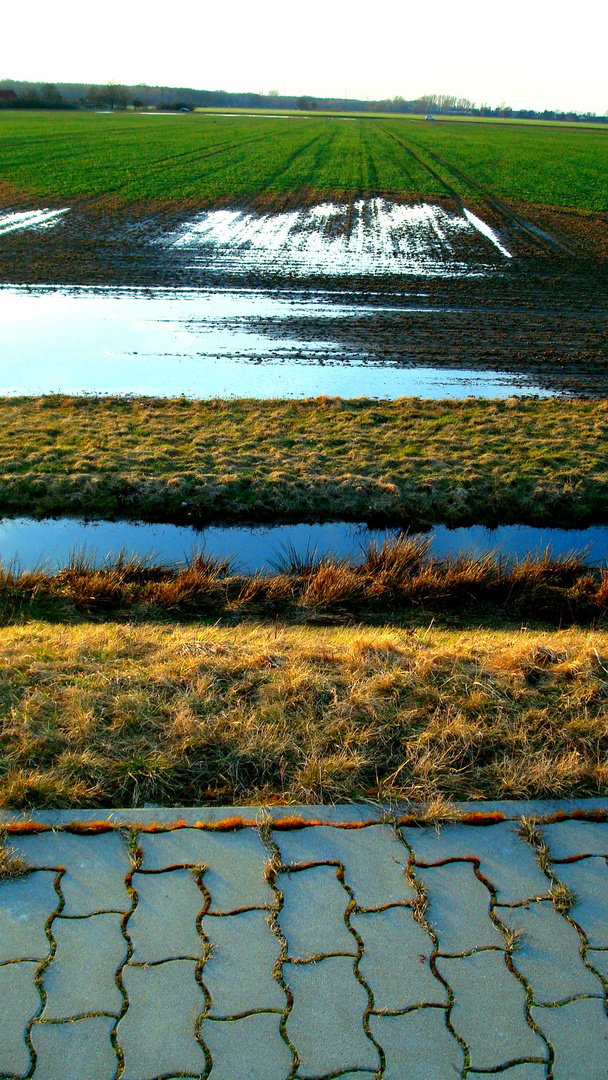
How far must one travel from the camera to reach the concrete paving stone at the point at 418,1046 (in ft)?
8.22

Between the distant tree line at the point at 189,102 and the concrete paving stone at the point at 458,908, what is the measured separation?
111 m

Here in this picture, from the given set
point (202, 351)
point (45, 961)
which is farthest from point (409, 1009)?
point (202, 351)

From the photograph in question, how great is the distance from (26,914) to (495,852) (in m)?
2.09

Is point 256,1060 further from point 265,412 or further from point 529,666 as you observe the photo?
point 265,412

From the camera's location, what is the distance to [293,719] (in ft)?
14.2

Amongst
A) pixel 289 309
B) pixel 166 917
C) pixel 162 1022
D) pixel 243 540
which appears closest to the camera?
pixel 162 1022

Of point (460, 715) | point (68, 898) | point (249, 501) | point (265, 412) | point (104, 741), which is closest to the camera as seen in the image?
point (68, 898)

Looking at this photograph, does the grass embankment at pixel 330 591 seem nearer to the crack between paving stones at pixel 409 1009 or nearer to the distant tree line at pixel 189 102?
the crack between paving stones at pixel 409 1009

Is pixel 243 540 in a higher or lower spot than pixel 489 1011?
lower

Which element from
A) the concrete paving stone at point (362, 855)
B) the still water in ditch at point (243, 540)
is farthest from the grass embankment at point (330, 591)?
the concrete paving stone at point (362, 855)

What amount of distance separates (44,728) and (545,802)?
2756mm

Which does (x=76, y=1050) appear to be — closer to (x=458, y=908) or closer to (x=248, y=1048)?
(x=248, y=1048)

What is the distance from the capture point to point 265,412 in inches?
425

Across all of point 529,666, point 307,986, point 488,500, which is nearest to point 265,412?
point 488,500
